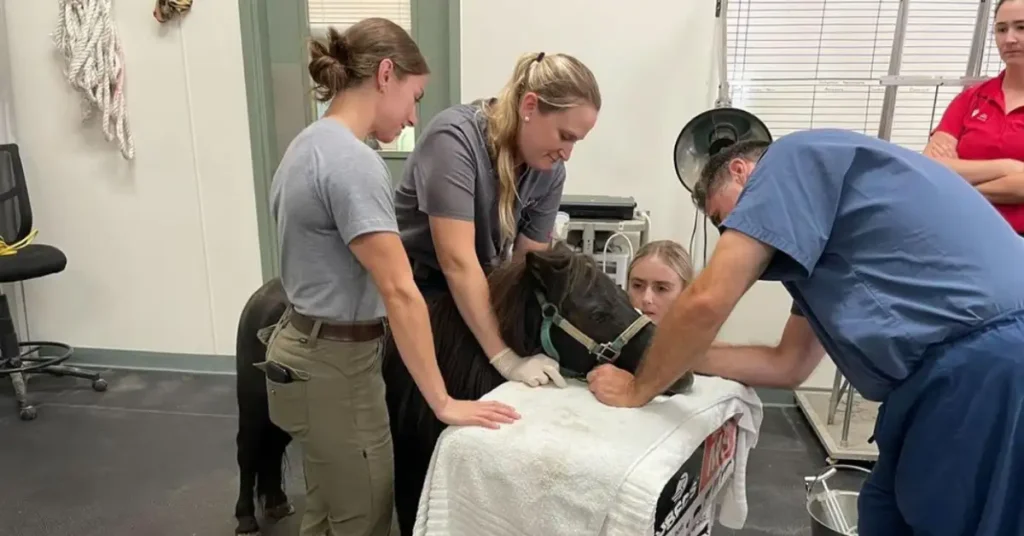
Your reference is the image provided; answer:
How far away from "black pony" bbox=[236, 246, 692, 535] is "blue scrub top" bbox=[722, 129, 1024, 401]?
0.36 m

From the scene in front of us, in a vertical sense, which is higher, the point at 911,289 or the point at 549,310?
the point at 911,289

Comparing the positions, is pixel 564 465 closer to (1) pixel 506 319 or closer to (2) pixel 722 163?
(1) pixel 506 319

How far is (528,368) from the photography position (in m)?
1.44

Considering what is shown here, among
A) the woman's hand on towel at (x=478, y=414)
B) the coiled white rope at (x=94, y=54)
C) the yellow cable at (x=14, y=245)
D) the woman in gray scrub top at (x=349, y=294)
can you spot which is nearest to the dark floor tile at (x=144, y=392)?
the yellow cable at (x=14, y=245)

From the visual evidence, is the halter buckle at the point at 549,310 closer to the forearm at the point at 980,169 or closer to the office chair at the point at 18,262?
the forearm at the point at 980,169

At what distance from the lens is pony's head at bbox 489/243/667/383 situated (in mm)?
1438

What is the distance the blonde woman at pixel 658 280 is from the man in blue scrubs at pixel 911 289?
0.80 meters

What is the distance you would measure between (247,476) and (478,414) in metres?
1.24

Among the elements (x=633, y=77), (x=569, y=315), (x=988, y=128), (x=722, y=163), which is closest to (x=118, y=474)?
(x=569, y=315)

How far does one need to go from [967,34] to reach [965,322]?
2.23m

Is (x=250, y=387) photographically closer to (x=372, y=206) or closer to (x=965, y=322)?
(x=372, y=206)

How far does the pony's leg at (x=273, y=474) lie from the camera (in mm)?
2172

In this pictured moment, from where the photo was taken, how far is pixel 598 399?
1.36 metres

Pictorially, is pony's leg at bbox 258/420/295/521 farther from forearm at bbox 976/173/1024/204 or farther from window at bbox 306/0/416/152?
forearm at bbox 976/173/1024/204
